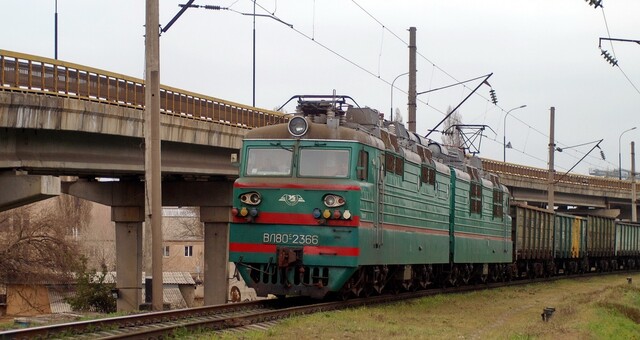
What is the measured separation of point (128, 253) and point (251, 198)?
892 inches

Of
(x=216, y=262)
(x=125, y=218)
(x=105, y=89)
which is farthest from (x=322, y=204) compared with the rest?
(x=216, y=262)

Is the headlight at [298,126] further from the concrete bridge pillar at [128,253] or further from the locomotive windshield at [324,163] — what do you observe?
the concrete bridge pillar at [128,253]

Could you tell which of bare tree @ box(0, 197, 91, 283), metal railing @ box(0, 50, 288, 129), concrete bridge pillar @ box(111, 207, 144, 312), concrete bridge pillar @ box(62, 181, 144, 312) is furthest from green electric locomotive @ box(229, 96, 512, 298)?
bare tree @ box(0, 197, 91, 283)

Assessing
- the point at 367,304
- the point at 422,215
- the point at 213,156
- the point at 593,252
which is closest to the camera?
the point at 367,304

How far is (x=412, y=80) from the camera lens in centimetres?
3334

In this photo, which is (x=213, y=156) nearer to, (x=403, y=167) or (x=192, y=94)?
(x=192, y=94)

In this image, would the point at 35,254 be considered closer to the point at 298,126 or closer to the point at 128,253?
the point at 128,253

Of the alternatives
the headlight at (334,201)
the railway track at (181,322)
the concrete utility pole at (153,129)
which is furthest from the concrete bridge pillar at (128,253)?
the headlight at (334,201)

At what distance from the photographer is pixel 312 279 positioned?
19547 millimetres

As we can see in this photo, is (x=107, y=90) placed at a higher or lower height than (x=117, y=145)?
higher

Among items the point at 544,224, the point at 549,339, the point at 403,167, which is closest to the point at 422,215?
the point at 403,167

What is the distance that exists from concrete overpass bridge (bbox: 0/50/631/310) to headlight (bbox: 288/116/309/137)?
11.1 feet

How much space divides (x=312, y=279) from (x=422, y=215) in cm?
A: 585

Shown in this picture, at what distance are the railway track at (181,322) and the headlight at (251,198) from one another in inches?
76.0
